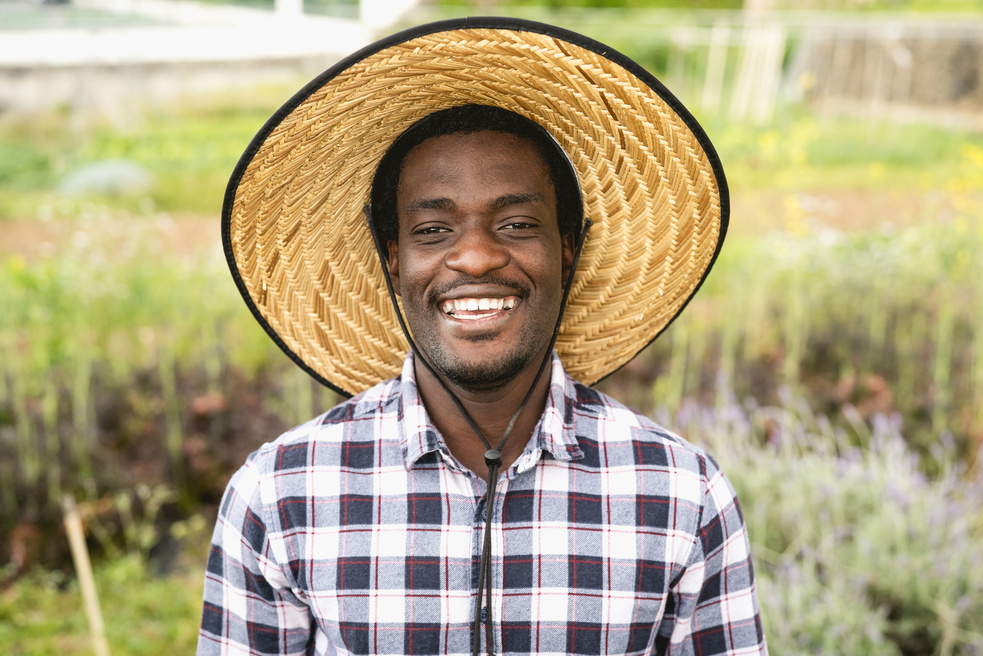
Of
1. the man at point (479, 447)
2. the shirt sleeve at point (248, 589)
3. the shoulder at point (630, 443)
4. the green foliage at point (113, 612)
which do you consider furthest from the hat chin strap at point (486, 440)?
the green foliage at point (113, 612)

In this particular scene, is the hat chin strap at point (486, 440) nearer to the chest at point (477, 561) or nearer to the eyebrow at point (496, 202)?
the chest at point (477, 561)

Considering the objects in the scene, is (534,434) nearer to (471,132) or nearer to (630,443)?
(630,443)

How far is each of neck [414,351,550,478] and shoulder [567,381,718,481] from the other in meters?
0.08

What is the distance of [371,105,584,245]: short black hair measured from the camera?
1472 mm

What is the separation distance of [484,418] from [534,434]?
96mm

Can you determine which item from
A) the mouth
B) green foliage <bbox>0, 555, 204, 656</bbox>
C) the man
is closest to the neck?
the man

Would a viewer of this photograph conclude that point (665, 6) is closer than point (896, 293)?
No

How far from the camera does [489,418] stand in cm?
150

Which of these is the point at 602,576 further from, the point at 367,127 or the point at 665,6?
the point at 665,6

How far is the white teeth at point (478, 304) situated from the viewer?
4.60 ft

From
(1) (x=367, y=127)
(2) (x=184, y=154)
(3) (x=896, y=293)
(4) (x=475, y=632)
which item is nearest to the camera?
(4) (x=475, y=632)

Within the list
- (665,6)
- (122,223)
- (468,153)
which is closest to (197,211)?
(122,223)

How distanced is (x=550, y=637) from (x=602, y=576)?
0.42 ft

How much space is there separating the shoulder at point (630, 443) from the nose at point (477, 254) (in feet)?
1.00
